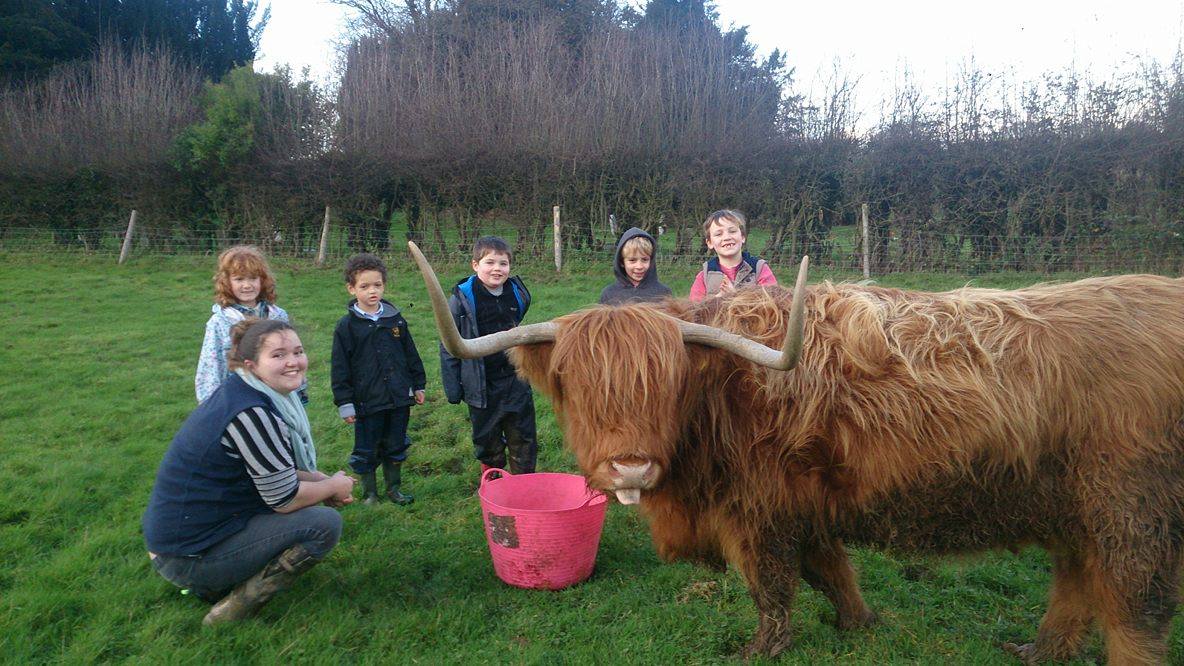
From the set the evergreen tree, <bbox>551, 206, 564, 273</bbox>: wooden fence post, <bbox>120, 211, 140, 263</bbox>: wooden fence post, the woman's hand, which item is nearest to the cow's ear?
the woman's hand

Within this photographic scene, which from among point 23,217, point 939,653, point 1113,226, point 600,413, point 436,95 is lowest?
point 939,653

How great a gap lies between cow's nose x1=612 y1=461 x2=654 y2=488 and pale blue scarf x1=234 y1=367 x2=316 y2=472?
5.39 feet

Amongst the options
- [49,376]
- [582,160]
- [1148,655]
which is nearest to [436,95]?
[582,160]

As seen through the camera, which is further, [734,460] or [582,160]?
[582,160]

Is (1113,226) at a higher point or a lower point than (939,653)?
higher

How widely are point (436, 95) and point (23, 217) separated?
10064 mm

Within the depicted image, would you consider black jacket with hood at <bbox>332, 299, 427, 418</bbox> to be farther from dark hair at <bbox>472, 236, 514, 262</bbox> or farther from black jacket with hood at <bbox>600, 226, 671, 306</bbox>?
black jacket with hood at <bbox>600, 226, 671, 306</bbox>

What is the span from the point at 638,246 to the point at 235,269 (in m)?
2.35

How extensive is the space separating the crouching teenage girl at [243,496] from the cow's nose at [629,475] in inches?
57.4

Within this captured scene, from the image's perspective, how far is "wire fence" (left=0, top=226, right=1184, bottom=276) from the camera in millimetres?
11703

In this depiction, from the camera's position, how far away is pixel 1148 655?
2.74m

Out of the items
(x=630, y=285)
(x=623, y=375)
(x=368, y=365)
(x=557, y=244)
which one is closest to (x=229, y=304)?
(x=368, y=365)

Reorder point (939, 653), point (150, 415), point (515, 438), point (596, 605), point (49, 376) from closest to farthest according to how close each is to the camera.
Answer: point (939, 653), point (596, 605), point (515, 438), point (150, 415), point (49, 376)

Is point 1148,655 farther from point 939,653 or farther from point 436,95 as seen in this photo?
point 436,95
